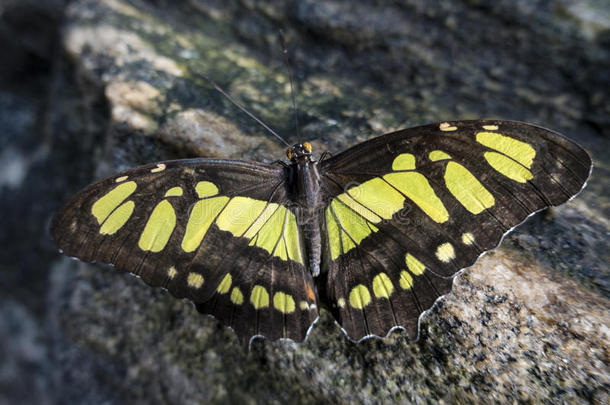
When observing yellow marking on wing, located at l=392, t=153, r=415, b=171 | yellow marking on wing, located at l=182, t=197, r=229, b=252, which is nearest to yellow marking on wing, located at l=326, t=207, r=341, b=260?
yellow marking on wing, located at l=392, t=153, r=415, b=171

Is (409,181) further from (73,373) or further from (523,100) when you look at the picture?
(73,373)

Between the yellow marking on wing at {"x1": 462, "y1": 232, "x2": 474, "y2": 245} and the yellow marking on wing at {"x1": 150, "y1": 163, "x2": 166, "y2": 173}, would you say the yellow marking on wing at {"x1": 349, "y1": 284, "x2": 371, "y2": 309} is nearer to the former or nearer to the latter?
the yellow marking on wing at {"x1": 462, "y1": 232, "x2": 474, "y2": 245}

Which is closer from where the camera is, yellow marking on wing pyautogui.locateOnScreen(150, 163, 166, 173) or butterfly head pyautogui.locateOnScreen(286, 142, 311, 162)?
yellow marking on wing pyautogui.locateOnScreen(150, 163, 166, 173)

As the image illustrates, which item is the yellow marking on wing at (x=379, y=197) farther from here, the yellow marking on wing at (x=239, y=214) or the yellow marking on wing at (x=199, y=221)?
the yellow marking on wing at (x=199, y=221)

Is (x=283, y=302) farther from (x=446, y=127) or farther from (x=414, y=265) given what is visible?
(x=446, y=127)

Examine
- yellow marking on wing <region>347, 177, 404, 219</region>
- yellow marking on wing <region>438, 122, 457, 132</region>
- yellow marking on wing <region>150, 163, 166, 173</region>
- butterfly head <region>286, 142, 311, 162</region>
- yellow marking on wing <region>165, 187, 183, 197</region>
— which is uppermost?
butterfly head <region>286, 142, 311, 162</region>

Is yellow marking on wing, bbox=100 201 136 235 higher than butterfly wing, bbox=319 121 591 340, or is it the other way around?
yellow marking on wing, bbox=100 201 136 235

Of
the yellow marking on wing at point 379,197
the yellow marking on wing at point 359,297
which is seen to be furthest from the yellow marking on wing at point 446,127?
the yellow marking on wing at point 359,297
